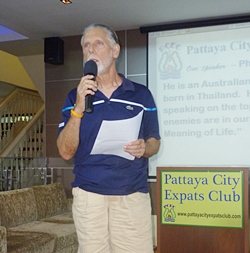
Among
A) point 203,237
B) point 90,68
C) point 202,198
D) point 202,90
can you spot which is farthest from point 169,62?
point 90,68

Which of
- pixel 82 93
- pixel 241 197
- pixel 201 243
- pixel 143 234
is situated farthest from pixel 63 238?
pixel 82 93

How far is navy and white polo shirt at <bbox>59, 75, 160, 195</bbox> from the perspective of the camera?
144 cm

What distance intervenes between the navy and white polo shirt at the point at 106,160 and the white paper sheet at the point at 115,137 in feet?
0.03

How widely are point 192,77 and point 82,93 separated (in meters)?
3.28

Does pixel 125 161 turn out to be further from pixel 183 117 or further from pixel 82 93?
pixel 183 117

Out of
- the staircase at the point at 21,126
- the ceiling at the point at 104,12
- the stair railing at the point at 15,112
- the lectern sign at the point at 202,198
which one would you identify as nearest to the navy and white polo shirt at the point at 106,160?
the lectern sign at the point at 202,198

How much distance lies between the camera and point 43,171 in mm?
5035

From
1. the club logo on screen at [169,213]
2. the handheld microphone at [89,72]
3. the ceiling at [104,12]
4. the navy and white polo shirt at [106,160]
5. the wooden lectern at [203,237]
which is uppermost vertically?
the ceiling at [104,12]

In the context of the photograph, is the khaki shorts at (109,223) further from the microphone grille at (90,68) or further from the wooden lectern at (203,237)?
the wooden lectern at (203,237)

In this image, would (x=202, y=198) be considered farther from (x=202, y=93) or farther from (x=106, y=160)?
(x=106, y=160)

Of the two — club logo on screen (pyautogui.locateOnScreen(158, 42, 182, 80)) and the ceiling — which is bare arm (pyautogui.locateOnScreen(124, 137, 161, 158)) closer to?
the ceiling

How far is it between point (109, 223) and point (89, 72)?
0.53 m

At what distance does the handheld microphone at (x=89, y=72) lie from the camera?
1.36 metres

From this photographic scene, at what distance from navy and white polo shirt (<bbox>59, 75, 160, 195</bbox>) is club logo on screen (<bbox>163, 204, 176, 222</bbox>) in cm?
165
